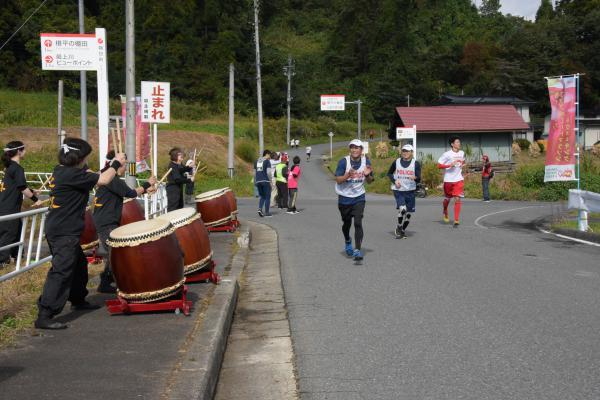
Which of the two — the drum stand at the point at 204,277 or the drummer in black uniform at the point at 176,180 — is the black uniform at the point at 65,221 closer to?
the drum stand at the point at 204,277

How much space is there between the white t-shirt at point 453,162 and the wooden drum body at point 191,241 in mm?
8177

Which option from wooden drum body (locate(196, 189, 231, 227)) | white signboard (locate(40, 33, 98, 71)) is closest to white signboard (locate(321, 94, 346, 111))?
white signboard (locate(40, 33, 98, 71))

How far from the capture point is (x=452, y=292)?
8195 millimetres

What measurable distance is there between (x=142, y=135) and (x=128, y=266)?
9.55 m

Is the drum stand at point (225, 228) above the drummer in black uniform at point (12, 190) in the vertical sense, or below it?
below

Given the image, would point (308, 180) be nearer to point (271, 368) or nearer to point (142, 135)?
point (142, 135)

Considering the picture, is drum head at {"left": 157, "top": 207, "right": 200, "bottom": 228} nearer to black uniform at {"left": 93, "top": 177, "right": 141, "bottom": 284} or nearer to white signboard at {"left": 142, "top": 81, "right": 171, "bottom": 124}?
black uniform at {"left": 93, "top": 177, "right": 141, "bottom": 284}

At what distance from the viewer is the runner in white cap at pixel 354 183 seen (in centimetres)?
1056

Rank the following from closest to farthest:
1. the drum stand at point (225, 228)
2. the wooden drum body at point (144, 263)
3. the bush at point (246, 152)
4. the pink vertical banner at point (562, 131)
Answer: the wooden drum body at point (144, 263), the drum stand at point (225, 228), the pink vertical banner at point (562, 131), the bush at point (246, 152)

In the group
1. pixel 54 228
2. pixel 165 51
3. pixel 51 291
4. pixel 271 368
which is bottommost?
pixel 271 368

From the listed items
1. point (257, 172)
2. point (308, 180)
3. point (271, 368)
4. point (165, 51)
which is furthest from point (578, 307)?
point (165, 51)

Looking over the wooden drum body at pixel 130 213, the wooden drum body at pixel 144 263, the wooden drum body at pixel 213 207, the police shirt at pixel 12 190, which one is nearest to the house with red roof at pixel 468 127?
the wooden drum body at pixel 213 207

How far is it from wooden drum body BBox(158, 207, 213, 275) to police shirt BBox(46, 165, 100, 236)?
1656 mm

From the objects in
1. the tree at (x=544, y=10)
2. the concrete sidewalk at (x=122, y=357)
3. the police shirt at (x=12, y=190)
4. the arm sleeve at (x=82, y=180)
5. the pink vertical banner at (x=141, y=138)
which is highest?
the tree at (x=544, y=10)
